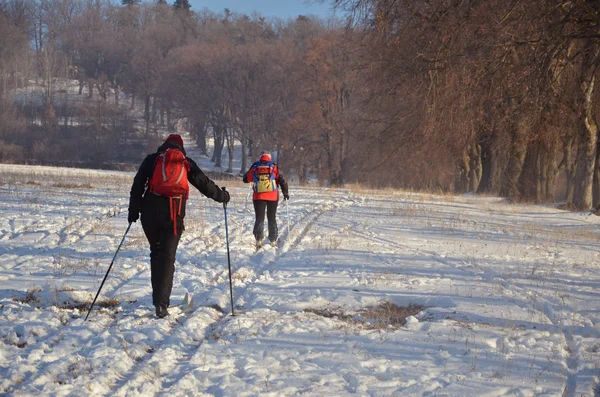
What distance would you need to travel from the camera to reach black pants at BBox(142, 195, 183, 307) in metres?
6.63

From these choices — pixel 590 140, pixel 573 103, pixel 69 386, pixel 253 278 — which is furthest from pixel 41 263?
pixel 590 140

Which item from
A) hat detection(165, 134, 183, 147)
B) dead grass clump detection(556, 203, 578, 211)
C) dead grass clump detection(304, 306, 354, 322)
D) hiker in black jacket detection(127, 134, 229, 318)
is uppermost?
hat detection(165, 134, 183, 147)

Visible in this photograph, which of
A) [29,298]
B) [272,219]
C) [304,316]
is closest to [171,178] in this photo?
[304,316]

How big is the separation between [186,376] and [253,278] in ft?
12.9

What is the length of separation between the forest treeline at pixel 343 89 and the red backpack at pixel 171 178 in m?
7.89

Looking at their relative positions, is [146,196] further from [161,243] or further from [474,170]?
[474,170]

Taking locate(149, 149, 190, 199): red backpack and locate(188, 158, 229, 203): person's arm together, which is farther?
locate(188, 158, 229, 203): person's arm

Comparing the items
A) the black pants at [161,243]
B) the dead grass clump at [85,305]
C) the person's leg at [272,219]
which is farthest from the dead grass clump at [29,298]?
the person's leg at [272,219]

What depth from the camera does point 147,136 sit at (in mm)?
70312

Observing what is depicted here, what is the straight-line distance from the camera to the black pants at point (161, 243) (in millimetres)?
6633

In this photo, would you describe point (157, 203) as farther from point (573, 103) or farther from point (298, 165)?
point (298, 165)

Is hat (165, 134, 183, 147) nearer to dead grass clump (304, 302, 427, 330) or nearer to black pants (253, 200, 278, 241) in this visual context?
dead grass clump (304, 302, 427, 330)

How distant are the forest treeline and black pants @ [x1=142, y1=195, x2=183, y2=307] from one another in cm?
820

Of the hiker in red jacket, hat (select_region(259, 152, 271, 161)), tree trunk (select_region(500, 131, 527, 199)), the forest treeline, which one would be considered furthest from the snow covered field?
tree trunk (select_region(500, 131, 527, 199))
